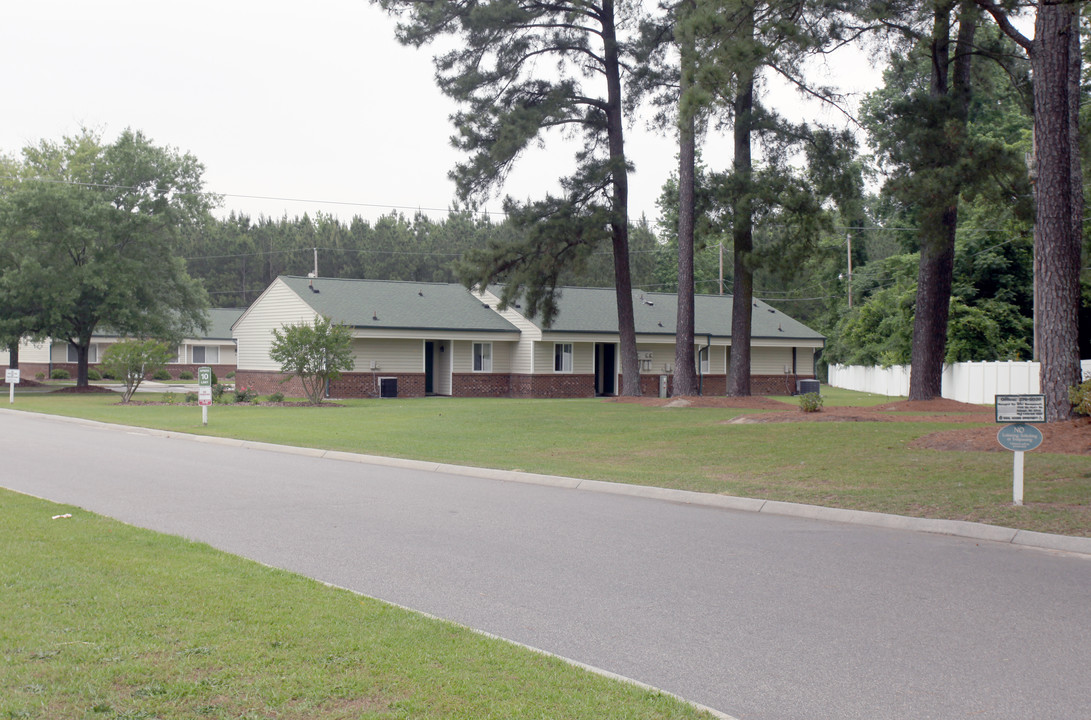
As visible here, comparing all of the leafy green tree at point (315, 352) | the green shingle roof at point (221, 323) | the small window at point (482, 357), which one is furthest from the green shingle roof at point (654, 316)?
the green shingle roof at point (221, 323)

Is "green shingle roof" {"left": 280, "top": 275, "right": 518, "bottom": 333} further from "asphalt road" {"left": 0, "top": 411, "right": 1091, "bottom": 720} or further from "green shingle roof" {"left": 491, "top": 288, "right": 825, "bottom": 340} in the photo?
"asphalt road" {"left": 0, "top": 411, "right": 1091, "bottom": 720}

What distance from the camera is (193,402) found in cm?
3516

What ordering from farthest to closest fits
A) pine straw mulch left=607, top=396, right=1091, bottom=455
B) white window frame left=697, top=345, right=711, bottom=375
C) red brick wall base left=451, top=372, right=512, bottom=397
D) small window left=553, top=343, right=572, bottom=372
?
white window frame left=697, top=345, right=711, bottom=375
small window left=553, top=343, right=572, bottom=372
red brick wall base left=451, top=372, right=512, bottom=397
pine straw mulch left=607, top=396, right=1091, bottom=455

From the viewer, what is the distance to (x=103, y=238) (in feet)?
143

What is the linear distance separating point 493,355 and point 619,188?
13.5 m

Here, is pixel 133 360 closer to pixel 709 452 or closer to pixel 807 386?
pixel 709 452

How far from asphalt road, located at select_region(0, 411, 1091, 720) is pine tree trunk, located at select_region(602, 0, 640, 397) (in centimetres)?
1969

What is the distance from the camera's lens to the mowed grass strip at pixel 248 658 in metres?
4.62

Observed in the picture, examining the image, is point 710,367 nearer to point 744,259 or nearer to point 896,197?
point 744,259

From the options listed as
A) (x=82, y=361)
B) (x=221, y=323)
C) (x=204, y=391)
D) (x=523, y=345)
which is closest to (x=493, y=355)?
(x=523, y=345)

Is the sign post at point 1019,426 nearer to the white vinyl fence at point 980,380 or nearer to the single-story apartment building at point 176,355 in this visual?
the white vinyl fence at point 980,380

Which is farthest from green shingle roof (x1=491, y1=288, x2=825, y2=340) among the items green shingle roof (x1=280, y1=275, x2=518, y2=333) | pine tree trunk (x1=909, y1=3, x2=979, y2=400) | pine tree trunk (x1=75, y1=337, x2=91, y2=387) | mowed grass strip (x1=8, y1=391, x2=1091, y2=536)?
pine tree trunk (x1=909, y1=3, x2=979, y2=400)

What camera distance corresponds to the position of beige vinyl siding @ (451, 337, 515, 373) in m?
43.3

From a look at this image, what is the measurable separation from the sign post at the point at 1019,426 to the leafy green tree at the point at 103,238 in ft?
128
